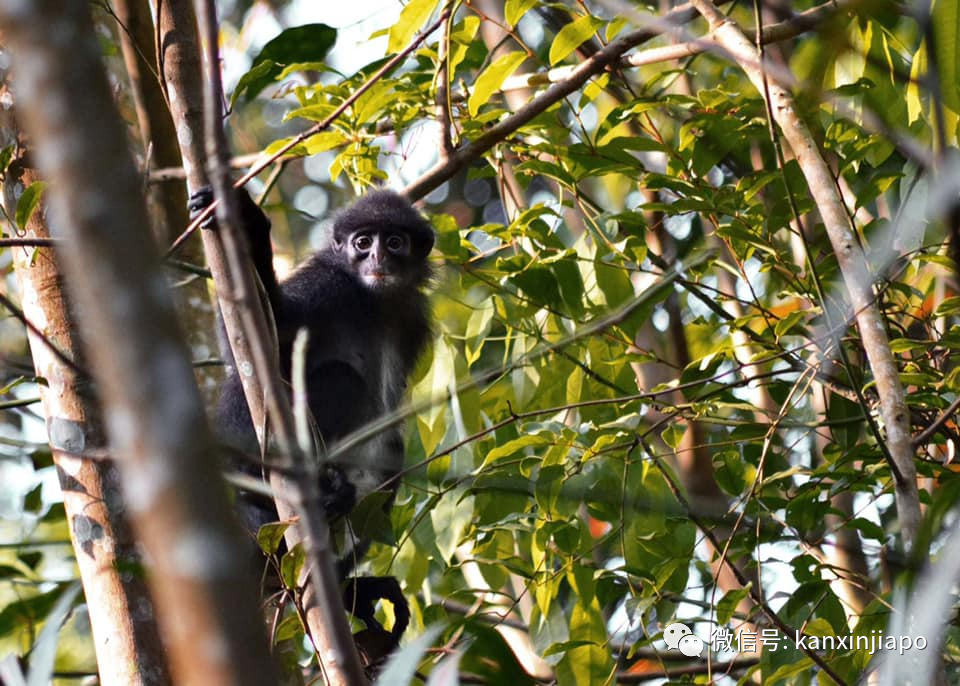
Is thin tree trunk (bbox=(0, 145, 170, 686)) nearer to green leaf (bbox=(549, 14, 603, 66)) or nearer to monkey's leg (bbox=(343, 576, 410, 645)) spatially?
monkey's leg (bbox=(343, 576, 410, 645))

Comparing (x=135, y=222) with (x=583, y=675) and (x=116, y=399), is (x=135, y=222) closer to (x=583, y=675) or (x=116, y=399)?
(x=116, y=399)

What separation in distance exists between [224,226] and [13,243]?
1.57 m

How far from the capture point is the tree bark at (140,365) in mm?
852

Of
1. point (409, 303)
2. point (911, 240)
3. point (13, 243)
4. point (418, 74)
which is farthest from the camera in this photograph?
point (409, 303)

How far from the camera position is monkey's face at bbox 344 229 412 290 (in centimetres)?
490

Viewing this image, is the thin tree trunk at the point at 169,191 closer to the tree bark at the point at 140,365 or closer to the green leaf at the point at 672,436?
the green leaf at the point at 672,436

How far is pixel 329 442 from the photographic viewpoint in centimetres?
445

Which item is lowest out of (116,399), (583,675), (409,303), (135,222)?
(583,675)

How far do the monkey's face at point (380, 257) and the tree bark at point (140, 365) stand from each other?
401 cm

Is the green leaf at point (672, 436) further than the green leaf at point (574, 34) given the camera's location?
Yes

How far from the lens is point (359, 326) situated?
4867 millimetres

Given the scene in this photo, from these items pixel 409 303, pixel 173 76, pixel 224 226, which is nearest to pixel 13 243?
pixel 173 76

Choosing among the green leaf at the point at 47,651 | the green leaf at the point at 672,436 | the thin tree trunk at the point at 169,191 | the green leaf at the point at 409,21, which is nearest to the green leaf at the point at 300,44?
the green leaf at the point at 409,21

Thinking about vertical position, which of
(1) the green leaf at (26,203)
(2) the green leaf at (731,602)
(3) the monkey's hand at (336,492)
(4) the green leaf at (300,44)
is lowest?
(2) the green leaf at (731,602)
